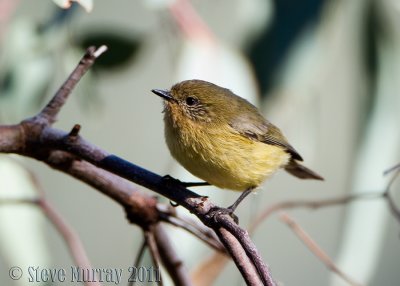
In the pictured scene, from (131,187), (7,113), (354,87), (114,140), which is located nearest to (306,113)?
(354,87)

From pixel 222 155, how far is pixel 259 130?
1.13ft

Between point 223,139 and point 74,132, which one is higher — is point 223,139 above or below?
above

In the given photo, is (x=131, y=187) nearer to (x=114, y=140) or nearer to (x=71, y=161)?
(x=71, y=161)

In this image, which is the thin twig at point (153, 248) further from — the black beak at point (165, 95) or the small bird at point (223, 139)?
the black beak at point (165, 95)

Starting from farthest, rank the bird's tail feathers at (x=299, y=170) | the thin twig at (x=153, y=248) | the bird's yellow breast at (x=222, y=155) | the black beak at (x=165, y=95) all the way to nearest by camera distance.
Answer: the bird's tail feathers at (x=299, y=170), the black beak at (x=165, y=95), the bird's yellow breast at (x=222, y=155), the thin twig at (x=153, y=248)

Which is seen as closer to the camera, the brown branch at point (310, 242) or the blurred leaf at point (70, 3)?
the blurred leaf at point (70, 3)

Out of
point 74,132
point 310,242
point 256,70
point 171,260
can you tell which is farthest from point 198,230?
point 256,70

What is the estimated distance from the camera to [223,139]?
250 centimetres

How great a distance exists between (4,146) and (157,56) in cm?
252

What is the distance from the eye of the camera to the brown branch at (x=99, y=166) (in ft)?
4.97

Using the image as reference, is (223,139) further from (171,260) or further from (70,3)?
(70,3)

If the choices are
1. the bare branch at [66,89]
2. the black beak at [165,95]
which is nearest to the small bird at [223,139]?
the black beak at [165,95]

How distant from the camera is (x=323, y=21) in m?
2.50

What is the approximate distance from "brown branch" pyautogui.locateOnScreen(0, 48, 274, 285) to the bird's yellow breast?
1.28 feet
